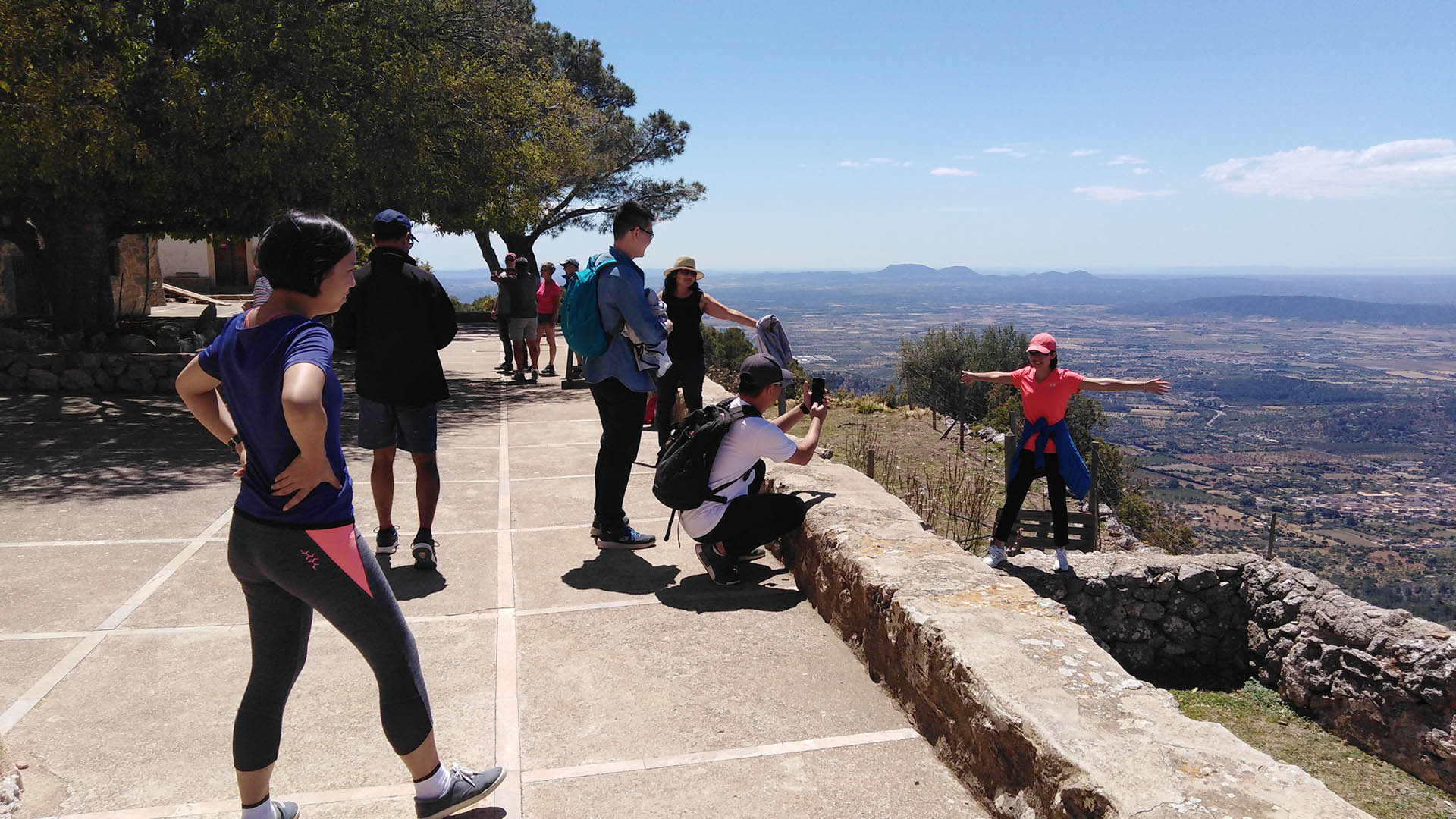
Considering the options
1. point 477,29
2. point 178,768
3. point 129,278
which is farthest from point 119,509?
point 129,278

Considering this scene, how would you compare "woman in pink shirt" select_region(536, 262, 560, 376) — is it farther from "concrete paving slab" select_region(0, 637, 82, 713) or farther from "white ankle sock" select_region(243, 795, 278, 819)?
"white ankle sock" select_region(243, 795, 278, 819)

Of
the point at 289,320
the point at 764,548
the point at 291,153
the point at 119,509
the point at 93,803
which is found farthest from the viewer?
the point at 291,153

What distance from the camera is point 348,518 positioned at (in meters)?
2.40

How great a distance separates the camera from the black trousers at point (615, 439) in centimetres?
516

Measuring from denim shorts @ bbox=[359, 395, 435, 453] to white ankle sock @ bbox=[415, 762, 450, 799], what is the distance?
8.23ft

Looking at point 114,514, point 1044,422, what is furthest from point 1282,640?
point 114,514

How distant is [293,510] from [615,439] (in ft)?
9.63

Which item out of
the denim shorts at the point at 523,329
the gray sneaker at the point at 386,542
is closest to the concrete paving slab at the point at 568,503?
the gray sneaker at the point at 386,542

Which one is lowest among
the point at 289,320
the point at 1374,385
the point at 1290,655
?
the point at 1374,385

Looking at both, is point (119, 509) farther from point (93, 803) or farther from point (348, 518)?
point (348, 518)

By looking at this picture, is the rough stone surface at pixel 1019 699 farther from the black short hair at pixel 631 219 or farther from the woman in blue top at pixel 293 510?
Result: the black short hair at pixel 631 219

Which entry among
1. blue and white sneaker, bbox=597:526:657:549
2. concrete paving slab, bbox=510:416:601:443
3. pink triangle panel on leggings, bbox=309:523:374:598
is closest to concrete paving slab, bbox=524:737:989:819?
pink triangle panel on leggings, bbox=309:523:374:598

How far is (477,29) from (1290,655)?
13.7 meters

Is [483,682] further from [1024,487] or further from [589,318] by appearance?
[1024,487]
